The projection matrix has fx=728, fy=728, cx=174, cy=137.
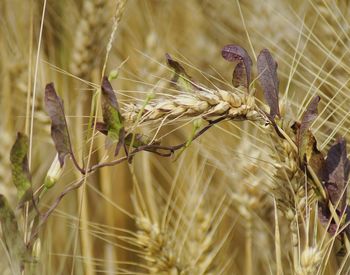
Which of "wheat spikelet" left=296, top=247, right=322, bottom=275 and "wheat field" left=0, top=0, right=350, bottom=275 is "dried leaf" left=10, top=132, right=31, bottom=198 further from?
"wheat spikelet" left=296, top=247, right=322, bottom=275

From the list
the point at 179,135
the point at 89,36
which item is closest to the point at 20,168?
the point at 89,36

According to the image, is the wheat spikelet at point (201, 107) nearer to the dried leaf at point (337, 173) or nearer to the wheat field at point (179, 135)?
the wheat field at point (179, 135)

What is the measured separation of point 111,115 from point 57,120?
0.05 m

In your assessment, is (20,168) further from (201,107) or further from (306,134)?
(306,134)

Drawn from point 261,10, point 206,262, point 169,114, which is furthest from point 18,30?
point 169,114

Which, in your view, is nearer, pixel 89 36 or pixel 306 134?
pixel 306 134

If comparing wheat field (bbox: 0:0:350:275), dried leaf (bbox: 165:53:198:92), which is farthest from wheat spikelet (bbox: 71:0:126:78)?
dried leaf (bbox: 165:53:198:92)

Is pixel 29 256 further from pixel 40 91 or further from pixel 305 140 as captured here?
pixel 40 91

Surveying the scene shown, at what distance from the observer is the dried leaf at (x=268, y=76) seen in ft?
2.56

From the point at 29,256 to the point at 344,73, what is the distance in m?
0.74

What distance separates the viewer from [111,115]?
714 mm

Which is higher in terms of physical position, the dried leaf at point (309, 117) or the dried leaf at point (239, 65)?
the dried leaf at point (239, 65)

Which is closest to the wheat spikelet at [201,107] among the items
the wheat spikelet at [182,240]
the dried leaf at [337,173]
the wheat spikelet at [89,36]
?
the dried leaf at [337,173]

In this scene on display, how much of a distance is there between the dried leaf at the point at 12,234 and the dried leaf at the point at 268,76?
292mm
